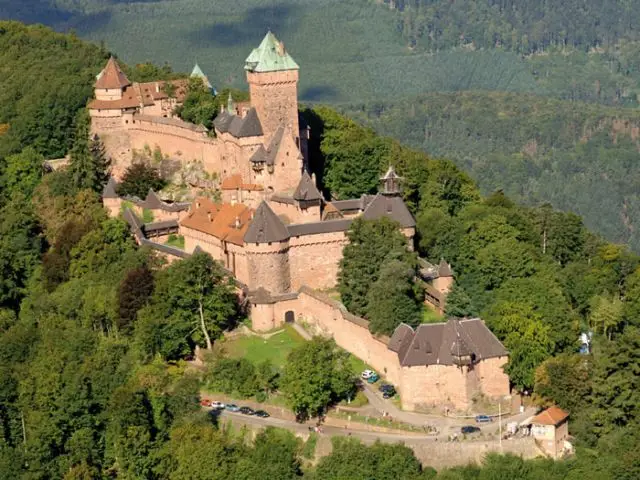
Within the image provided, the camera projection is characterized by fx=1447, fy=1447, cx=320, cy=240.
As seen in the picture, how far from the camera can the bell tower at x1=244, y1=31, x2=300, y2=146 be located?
8669cm

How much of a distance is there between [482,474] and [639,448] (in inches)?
308

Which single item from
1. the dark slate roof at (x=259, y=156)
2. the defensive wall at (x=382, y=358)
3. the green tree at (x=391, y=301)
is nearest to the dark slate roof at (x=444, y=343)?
the defensive wall at (x=382, y=358)

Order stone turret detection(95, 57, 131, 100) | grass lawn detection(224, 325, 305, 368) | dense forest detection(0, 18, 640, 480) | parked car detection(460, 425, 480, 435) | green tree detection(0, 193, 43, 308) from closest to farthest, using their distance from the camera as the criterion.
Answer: parked car detection(460, 425, 480, 435) < dense forest detection(0, 18, 640, 480) < grass lawn detection(224, 325, 305, 368) < green tree detection(0, 193, 43, 308) < stone turret detection(95, 57, 131, 100)

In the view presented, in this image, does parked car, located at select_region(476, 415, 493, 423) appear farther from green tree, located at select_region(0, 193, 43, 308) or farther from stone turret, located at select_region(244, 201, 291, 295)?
green tree, located at select_region(0, 193, 43, 308)

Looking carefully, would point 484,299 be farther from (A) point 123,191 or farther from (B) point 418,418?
(A) point 123,191

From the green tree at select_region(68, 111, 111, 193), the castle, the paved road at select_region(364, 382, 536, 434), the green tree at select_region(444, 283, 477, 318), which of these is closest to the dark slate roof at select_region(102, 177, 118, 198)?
the castle

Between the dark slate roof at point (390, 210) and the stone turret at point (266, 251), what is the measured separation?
17.5ft

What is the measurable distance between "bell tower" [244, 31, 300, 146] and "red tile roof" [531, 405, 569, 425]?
25.6 m

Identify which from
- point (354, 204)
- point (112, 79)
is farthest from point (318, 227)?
point (112, 79)

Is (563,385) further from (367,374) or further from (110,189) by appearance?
(110,189)

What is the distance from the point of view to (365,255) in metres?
78.2

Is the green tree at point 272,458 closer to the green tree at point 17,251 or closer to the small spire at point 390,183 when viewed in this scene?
the small spire at point 390,183

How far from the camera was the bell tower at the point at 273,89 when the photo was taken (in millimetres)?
86688

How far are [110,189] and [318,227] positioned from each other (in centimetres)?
1719
